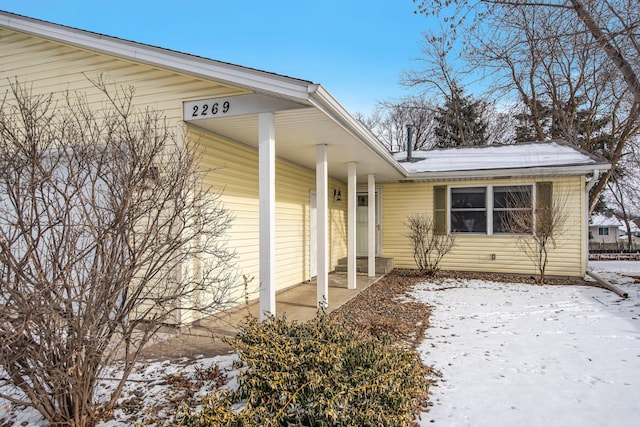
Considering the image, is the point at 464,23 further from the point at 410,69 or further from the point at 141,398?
the point at 410,69

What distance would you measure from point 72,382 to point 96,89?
4.14 meters

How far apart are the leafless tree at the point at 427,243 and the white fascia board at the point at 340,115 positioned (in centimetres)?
390

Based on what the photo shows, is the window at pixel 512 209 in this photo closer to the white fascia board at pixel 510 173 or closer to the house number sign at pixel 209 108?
the white fascia board at pixel 510 173

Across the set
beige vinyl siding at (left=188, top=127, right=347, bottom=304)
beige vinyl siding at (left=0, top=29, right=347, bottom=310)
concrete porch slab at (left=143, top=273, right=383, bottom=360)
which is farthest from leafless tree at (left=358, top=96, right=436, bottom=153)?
beige vinyl siding at (left=0, top=29, right=347, bottom=310)

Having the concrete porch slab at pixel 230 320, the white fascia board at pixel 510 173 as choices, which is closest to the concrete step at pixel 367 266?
the concrete porch slab at pixel 230 320

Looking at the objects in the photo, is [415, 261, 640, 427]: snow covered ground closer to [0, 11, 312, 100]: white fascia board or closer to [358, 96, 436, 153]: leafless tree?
[0, 11, 312, 100]: white fascia board

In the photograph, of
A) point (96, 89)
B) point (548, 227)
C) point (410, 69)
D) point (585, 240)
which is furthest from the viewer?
point (410, 69)

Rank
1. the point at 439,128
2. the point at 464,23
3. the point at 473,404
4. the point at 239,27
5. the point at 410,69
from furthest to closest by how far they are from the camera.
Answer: the point at 439,128
the point at 410,69
the point at 239,27
the point at 464,23
the point at 473,404

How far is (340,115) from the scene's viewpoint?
4.51 metres

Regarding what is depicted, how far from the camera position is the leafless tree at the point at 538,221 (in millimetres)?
8328

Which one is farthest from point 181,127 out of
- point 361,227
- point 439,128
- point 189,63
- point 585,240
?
point 439,128

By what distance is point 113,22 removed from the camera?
10.2 m

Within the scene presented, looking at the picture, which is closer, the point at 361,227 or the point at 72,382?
the point at 72,382

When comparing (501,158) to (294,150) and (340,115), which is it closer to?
(294,150)
